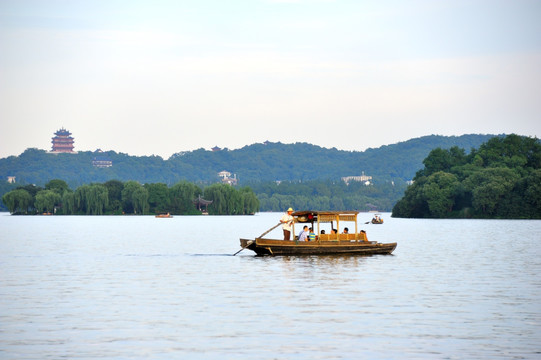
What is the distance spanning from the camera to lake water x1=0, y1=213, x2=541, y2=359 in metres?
19.5

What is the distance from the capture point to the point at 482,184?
426ft

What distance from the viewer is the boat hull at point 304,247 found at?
45.1 m

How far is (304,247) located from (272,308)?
750 inches

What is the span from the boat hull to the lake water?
49 cm

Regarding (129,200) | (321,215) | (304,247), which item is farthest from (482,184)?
(304,247)

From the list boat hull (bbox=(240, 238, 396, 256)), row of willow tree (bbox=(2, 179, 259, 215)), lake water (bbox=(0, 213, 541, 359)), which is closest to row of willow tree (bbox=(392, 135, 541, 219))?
row of willow tree (bbox=(2, 179, 259, 215))

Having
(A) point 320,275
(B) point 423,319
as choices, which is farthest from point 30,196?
(B) point 423,319

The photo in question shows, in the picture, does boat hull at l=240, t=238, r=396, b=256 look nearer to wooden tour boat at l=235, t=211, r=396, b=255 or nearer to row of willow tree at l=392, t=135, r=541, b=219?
wooden tour boat at l=235, t=211, r=396, b=255

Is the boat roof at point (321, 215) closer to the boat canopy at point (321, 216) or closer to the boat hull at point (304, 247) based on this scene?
the boat canopy at point (321, 216)

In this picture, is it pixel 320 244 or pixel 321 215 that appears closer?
pixel 320 244

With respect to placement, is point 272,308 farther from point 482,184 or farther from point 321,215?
point 482,184

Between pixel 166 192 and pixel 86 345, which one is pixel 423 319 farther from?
pixel 166 192

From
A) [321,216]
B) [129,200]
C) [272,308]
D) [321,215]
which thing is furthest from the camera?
[129,200]

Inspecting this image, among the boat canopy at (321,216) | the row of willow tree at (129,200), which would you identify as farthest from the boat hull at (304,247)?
the row of willow tree at (129,200)
